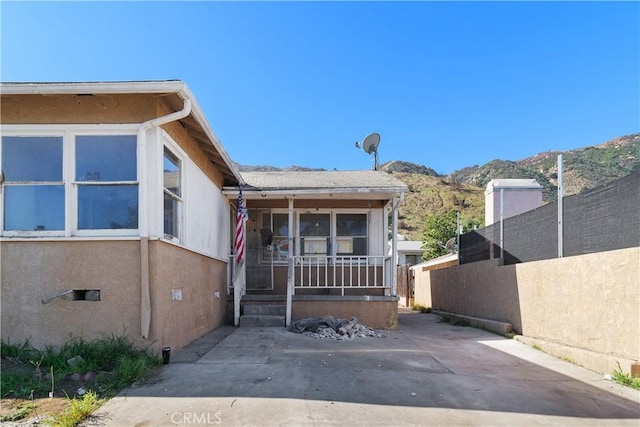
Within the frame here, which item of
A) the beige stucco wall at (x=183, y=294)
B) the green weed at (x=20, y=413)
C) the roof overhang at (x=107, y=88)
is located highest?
the roof overhang at (x=107, y=88)

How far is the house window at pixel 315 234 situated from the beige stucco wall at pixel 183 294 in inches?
96.6

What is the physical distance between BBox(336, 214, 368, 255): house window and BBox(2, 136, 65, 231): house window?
21.5ft

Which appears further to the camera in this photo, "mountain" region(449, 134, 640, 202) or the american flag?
"mountain" region(449, 134, 640, 202)

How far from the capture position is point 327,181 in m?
10.2

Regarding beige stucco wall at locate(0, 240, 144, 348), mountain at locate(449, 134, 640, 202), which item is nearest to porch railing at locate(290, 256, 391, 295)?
beige stucco wall at locate(0, 240, 144, 348)

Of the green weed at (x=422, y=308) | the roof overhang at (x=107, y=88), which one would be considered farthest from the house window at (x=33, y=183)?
the green weed at (x=422, y=308)

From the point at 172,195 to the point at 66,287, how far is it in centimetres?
180

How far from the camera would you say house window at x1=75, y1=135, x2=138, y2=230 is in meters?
5.45

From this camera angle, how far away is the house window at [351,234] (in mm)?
10711

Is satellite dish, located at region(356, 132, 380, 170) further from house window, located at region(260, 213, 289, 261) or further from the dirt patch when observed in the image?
the dirt patch

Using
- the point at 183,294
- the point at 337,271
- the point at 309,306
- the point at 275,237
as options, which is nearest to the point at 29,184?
the point at 183,294

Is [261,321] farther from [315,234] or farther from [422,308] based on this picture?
[422,308]

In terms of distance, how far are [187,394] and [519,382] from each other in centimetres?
374

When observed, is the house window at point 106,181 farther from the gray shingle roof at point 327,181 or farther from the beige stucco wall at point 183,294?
the gray shingle roof at point 327,181
